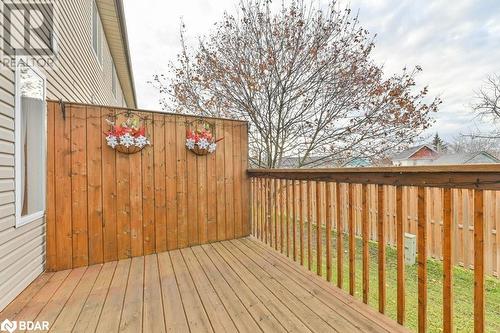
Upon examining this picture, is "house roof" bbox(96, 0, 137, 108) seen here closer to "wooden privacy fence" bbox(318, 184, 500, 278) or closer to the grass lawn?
"wooden privacy fence" bbox(318, 184, 500, 278)

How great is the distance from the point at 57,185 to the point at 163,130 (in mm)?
1250

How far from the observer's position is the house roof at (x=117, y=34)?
578cm

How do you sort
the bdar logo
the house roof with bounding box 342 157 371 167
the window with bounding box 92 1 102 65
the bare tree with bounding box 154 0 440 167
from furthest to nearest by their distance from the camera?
the window with bounding box 92 1 102 65, the house roof with bounding box 342 157 371 167, the bare tree with bounding box 154 0 440 167, the bdar logo

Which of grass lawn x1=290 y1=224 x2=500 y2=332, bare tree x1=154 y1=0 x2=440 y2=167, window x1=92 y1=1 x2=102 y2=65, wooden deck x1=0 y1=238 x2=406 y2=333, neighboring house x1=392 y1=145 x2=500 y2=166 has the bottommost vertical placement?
grass lawn x1=290 y1=224 x2=500 y2=332

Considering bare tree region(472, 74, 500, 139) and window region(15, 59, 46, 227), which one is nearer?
window region(15, 59, 46, 227)

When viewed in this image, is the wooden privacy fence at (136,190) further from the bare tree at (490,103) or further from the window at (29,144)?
the bare tree at (490,103)

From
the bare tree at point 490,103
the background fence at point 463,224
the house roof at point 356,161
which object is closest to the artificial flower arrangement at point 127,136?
the background fence at point 463,224

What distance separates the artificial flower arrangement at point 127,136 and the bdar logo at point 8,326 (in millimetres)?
1702

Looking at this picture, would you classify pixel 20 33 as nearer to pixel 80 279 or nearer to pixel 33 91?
pixel 33 91

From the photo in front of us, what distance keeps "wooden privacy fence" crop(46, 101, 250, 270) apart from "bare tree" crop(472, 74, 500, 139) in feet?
37.4

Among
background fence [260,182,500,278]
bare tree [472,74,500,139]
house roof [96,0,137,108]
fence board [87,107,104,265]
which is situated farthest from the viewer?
bare tree [472,74,500,139]

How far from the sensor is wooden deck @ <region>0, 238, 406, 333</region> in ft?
5.44

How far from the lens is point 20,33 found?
2305 mm

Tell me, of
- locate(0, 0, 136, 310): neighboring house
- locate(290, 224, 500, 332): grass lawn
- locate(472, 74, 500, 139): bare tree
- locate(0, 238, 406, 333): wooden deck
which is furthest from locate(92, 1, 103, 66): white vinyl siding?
locate(472, 74, 500, 139): bare tree
